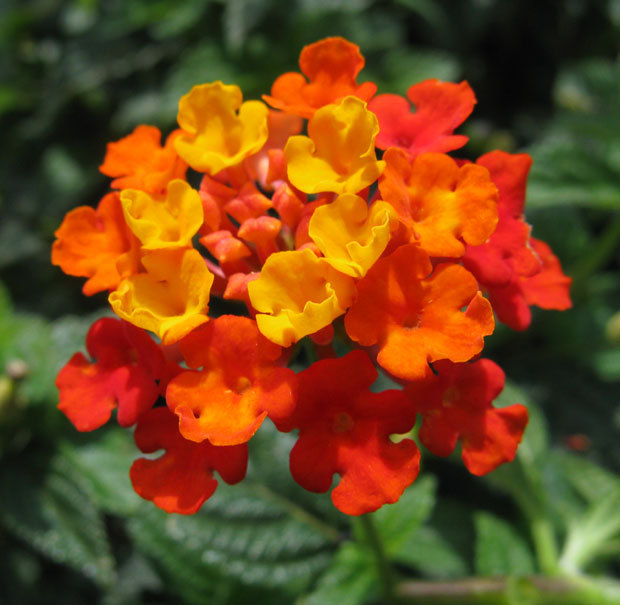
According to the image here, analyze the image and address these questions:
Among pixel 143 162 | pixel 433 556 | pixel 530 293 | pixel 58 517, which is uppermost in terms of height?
pixel 143 162

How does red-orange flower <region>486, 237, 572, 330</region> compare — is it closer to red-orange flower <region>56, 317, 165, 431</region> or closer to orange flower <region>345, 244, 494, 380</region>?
orange flower <region>345, 244, 494, 380</region>

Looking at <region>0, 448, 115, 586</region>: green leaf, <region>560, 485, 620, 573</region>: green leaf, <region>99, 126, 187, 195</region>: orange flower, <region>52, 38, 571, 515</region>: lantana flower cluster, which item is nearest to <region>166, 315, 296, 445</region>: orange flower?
<region>52, 38, 571, 515</region>: lantana flower cluster

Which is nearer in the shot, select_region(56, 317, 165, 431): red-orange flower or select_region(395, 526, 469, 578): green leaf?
select_region(56, 317, 165, 431): red-orange flower

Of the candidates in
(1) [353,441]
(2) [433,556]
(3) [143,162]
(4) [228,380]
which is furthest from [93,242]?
(2) [433,556]

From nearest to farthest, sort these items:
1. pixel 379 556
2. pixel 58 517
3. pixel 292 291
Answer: pixel 292 291, pixel 379 556, pixel 58 517

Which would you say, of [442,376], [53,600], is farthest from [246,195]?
[53,600]

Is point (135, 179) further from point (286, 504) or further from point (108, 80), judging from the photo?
point (108, 80)

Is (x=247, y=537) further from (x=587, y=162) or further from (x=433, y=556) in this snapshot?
(x=587, y=162)

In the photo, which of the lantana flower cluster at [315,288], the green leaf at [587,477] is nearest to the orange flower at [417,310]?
the lantana flower cluster at [315,288]
